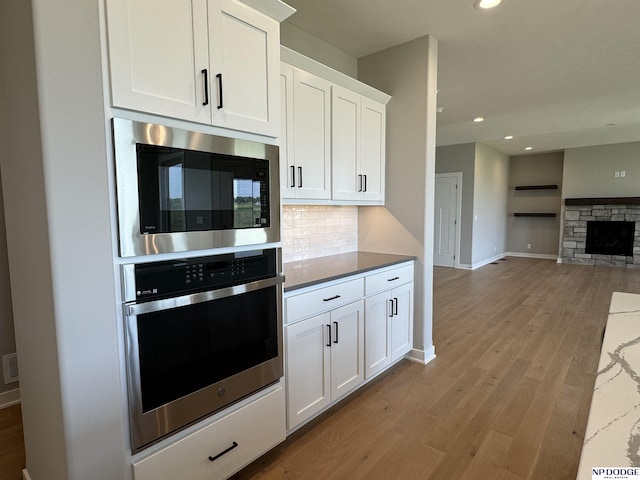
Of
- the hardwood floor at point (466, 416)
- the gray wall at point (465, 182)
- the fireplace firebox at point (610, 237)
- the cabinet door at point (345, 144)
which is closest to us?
the hardwood floor at point (466, 416)

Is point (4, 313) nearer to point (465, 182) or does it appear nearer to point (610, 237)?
point (465, 182)

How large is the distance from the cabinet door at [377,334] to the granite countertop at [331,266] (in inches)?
9.8

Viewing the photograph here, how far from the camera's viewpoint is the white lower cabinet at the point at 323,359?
6.40 ft

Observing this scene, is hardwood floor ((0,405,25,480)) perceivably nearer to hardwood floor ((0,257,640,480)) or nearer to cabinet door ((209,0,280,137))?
hardwood floor ((0,257,640,480))

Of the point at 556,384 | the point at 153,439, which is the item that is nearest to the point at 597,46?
the point at 556,384

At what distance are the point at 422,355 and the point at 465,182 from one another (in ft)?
17.0

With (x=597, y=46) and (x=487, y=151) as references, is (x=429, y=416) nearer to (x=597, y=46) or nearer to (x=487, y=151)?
(x=597, y=46)

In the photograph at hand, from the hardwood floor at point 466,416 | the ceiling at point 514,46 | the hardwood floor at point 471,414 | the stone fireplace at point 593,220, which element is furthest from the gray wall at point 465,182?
the hardwood floor at point 466,416

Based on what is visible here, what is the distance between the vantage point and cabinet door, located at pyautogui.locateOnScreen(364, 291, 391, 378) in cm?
249

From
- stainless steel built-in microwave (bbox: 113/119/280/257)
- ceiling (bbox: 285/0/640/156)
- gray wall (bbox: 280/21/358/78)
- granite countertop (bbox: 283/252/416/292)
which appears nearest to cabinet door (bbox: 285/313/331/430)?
granite countertop (bbox: 283/252/416/292)

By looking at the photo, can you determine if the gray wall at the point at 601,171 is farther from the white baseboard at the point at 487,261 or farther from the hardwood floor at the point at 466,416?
the hardwood floor at the point at 466,416

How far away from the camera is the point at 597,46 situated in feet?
9.91

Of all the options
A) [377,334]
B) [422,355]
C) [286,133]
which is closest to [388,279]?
[377,334]

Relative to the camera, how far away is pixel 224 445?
5.14 feet
